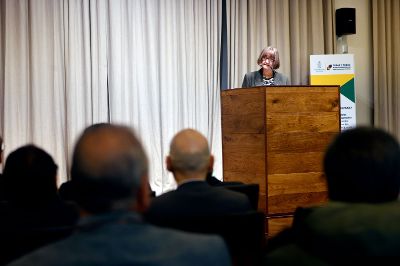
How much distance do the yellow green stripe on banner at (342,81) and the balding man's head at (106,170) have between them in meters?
6.21

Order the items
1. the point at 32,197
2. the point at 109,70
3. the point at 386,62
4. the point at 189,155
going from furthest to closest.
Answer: the point at 386,62 < the point at 109,70 < the point at 189,155 < the point at 32,197

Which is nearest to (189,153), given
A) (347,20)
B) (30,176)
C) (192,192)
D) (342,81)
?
(192,192)

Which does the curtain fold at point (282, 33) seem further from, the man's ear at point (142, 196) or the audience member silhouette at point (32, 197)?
the man's ear at point (142, 196)

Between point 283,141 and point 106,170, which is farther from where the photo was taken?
point 283,141

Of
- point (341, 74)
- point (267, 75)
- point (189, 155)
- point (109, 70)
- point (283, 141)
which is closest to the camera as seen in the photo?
point (189, 155)

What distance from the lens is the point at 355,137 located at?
1.55 metres

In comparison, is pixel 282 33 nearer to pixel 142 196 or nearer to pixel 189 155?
pixel 189 155

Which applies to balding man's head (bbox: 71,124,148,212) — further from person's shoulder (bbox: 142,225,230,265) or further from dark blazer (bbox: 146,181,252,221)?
dark blazer (bbox: 146,181,252,221)

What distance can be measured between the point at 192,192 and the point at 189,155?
0.80 ft

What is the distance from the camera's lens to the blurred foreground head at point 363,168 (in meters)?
1.50

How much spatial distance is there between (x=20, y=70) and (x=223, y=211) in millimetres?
4750

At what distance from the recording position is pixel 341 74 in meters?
7.31

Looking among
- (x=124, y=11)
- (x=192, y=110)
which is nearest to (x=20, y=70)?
(x=124, y=11)

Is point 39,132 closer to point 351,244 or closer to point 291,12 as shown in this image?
point 291,12
